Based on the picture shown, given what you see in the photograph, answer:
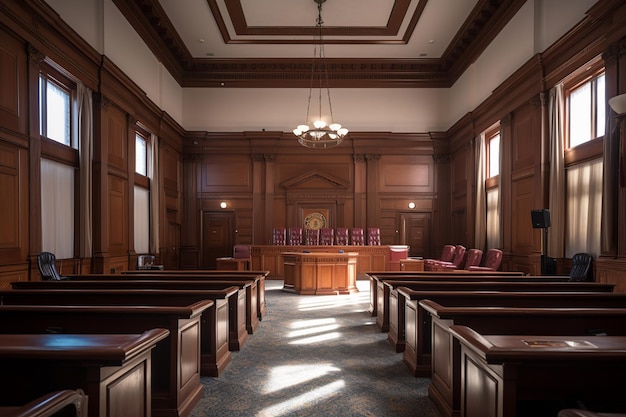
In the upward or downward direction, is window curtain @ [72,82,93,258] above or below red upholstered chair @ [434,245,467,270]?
above

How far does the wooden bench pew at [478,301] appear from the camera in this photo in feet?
10.5

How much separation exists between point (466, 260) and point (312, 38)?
736 cm

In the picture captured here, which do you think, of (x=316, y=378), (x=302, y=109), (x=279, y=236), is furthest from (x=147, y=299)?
(x=302, y=109)

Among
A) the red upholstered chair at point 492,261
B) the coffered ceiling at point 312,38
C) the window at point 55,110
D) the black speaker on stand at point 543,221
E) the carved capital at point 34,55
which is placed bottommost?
the red upholstered chair at point 492,261

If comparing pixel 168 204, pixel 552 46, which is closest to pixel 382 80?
pixel 552 46

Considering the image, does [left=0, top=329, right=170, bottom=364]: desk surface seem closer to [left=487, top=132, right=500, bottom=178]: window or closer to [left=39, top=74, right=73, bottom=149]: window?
[left=39, top=74, right=73, bottom=149]: window

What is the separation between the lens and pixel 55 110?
674 centimetres

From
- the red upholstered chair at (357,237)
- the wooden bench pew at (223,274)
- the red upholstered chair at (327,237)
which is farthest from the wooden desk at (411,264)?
the wooden bench pew at (223,274)

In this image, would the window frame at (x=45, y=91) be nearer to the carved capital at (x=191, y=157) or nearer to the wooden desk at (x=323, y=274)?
the wooden desk at (x=323, y=274)

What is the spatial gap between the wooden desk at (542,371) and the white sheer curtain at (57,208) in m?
6.41

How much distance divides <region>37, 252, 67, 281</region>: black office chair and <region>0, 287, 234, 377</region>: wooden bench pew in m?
2.42

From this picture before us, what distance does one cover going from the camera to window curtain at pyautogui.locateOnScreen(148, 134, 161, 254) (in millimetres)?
10133

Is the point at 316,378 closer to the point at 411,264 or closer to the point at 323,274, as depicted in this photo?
the point at 323,274

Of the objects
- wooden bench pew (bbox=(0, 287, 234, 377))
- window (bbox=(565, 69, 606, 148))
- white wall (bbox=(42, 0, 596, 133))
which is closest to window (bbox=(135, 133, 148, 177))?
white wall (bbox=(42, 0, 596, 133))
